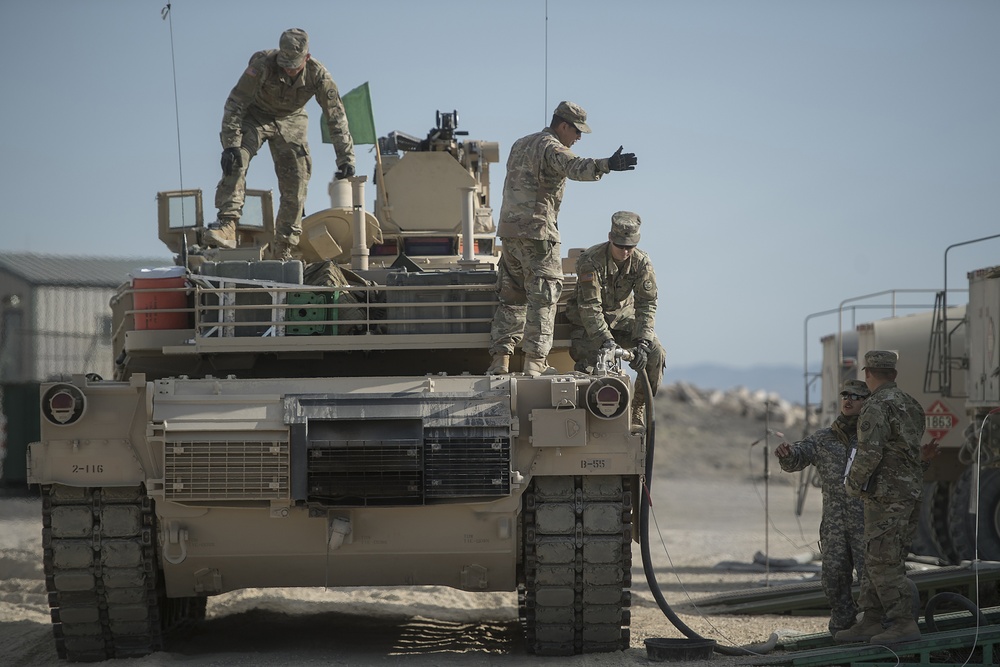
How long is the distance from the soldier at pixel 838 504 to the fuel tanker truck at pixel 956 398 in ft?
11.0

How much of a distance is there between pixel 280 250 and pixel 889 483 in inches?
215

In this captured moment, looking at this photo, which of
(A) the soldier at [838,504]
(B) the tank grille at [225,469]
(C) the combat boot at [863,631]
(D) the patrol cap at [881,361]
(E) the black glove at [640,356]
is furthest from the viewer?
(E) the black glove at [640,356]

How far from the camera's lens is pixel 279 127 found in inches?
452

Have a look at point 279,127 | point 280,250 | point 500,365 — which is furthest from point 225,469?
point 279,127

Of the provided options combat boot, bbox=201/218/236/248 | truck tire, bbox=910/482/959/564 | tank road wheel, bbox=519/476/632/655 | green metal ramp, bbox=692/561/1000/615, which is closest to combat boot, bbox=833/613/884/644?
tank road wheel, bbox=519/476/632/655

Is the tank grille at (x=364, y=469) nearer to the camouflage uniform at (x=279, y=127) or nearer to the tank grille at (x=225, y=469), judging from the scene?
the tank grille at (x=225, y=469)

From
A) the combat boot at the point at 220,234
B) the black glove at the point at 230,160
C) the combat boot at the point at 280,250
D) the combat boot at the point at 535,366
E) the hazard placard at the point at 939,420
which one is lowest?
the hazard placard at the point at 939,420

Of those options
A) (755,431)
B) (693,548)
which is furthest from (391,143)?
(755,431)

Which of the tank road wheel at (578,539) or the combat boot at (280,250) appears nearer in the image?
the tank road wheel at (578,539)

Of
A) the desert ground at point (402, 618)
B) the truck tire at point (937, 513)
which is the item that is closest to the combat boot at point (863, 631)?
the desert ground at point (402, 618)

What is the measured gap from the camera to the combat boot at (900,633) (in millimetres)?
7930

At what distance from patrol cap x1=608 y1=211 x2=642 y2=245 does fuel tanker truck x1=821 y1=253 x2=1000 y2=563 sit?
4024 millimetres

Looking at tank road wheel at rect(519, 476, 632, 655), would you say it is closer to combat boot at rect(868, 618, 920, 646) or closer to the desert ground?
the desert ground

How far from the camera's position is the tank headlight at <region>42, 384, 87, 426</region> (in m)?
8.36
